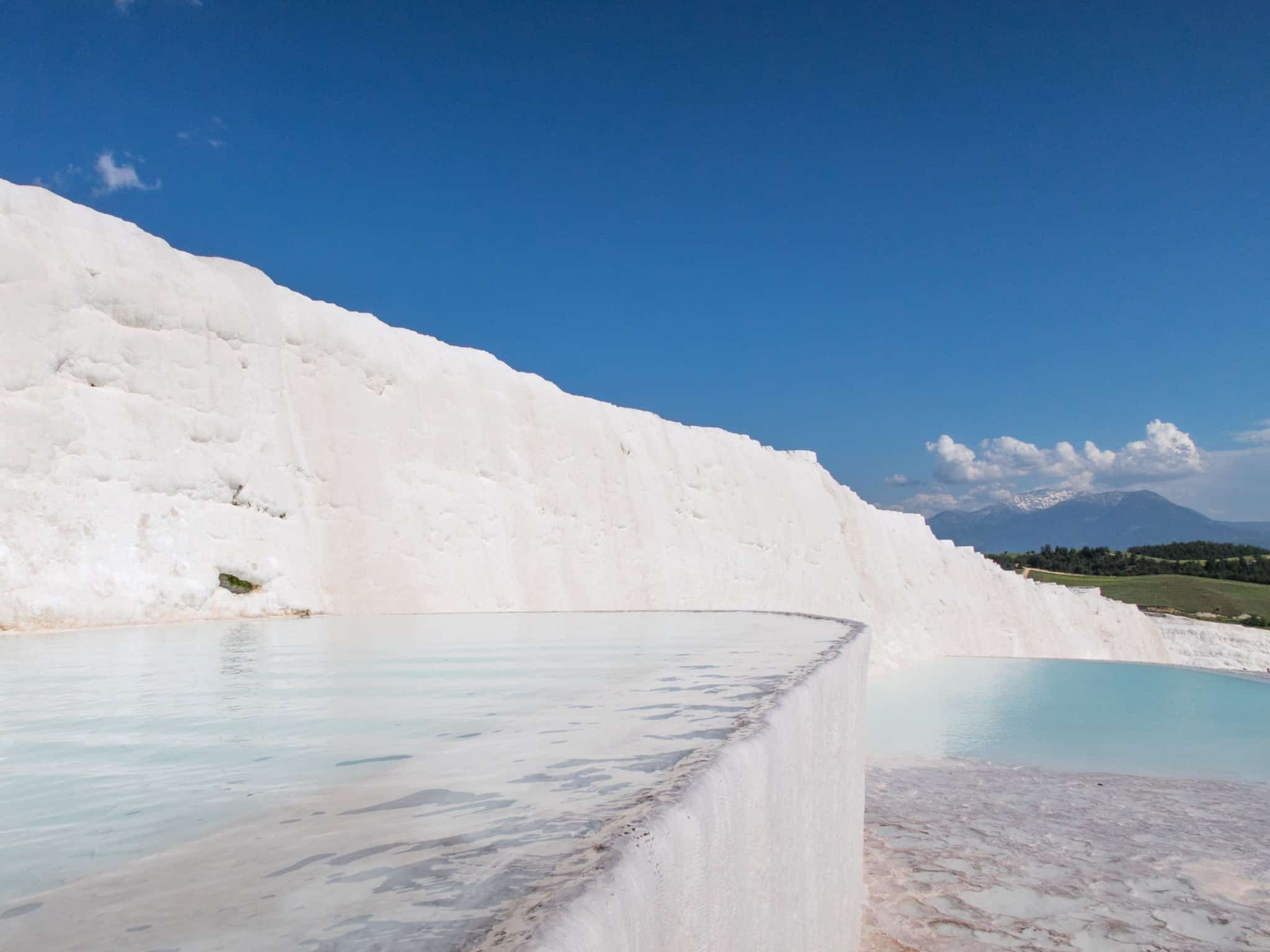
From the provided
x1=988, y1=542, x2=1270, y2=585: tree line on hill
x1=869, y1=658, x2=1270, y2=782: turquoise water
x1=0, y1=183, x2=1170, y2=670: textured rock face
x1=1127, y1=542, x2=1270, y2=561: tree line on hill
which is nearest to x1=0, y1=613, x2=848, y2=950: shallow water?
x1=0, y1=183, x2=1170, y2=670: textured rock face

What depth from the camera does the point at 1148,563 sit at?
46.7 metres

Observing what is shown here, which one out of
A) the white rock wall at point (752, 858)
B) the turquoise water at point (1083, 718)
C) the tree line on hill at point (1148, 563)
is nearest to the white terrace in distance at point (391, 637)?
the white rock wall at point (752, 858)

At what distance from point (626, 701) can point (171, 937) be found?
1.46 meters

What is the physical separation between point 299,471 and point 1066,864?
852cm

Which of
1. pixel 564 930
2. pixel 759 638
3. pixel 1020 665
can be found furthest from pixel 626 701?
pixel 1020 665

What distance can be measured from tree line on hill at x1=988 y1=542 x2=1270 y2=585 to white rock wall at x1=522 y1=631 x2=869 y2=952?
3929 cm

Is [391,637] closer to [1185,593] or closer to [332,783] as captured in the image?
[332,783]

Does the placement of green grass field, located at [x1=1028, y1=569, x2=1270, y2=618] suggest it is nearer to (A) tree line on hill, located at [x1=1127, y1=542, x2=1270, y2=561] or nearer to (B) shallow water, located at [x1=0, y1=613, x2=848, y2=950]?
(A) tree line on hill, located at [x1=1127, y1=542, x2=1270, y2=561]

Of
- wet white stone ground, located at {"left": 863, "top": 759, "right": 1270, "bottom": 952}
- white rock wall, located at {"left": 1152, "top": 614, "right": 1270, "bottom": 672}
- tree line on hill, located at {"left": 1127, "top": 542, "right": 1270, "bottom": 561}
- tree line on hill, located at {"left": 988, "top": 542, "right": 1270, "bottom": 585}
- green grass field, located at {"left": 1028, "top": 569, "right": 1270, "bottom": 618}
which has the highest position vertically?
tree line on hill, located at {"left": 1127, "top": 542, "right": 1270, "bottom": 561}

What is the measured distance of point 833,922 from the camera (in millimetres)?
2689

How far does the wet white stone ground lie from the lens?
3545mm

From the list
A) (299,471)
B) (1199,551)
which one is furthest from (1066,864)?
(1199,551)

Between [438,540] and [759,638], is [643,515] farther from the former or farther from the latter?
[759,638]

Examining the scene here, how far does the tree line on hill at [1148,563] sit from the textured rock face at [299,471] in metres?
29.0
